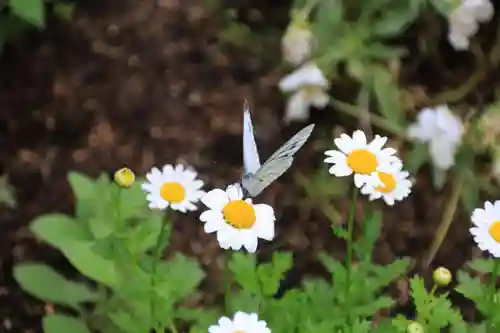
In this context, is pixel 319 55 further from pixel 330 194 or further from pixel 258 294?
pixel 258 294

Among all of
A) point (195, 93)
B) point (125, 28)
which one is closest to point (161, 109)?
point (195, 93)

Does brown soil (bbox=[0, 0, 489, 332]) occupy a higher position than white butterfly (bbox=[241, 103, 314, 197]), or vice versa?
brown soil (bbox=[0, 0, 489, 332])

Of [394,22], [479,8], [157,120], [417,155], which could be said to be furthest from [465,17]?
[157,120]

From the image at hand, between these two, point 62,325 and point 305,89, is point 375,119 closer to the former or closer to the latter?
point 305,89

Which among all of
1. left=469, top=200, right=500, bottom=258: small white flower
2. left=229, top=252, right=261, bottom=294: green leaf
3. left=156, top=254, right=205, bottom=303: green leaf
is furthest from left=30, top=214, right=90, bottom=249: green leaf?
left=469, top=200, right=500, bottom=258: small white flower

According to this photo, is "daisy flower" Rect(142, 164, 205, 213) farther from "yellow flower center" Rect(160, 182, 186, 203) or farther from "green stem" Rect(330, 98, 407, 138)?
"green stem" Rect(330, 98, 407, 138)

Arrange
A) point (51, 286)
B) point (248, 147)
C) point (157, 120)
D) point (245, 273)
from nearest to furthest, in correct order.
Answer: point (248, 147) → point (245, 273) → point (51, 286) → point (157, 120)
